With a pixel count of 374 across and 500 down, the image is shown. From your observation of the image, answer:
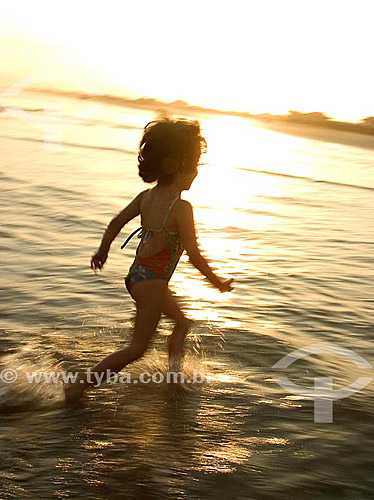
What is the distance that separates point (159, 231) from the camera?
4230 millimetres

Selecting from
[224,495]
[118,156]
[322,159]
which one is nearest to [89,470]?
[224,495]

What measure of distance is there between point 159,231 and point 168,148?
431 mm

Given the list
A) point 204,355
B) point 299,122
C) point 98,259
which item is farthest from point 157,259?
point 299,122

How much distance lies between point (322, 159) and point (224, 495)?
14.4 metres

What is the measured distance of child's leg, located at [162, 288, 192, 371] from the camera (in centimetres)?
444

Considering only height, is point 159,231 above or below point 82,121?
below

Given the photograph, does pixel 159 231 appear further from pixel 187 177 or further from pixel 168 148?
pixel 168 148

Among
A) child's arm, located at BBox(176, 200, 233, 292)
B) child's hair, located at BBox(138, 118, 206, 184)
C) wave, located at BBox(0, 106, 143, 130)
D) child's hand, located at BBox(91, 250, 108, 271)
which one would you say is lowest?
child's hand, located at BBox(91, 250, 108, 271)

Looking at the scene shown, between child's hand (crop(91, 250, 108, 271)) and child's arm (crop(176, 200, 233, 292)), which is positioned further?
child's hand (crop(91, 250, 108, 271))

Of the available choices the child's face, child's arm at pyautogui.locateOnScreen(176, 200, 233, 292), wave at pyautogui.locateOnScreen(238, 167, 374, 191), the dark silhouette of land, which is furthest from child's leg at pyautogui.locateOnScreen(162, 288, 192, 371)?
the dark silhouette of land

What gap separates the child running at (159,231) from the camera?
4.18 metres

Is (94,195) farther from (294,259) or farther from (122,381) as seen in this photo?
(122,381)

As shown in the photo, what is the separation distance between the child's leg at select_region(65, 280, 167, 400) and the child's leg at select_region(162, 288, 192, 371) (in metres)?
0.17

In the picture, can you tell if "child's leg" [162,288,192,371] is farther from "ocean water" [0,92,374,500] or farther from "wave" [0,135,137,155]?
"wave" [0,135,137,155]
